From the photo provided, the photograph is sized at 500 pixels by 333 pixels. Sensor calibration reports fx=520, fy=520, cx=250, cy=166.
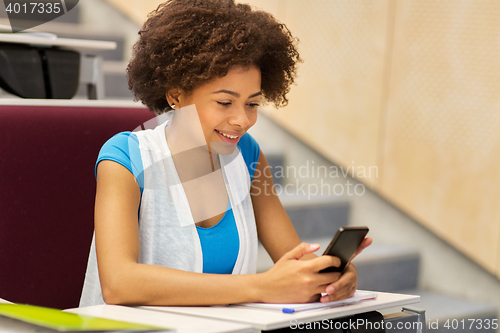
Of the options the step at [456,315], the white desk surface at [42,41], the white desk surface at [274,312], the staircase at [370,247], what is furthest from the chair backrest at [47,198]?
the step at [456,315]

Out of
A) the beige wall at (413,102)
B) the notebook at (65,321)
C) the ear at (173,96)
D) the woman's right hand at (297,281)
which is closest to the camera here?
the notebook at (65,321)

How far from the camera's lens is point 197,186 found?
1233 millimetres

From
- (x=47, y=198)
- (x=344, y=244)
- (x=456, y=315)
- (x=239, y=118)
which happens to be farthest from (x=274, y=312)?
(x=456, y=315)

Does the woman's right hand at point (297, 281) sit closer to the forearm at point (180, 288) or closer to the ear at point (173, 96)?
the forearm at point (180, 288)

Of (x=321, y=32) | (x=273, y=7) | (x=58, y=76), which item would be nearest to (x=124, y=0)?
(x=273, y=7)

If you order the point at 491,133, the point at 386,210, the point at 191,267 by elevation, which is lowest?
the point at 191,267

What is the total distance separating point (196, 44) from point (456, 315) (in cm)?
152

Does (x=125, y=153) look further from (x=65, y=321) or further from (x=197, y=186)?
(x=65, y=321)

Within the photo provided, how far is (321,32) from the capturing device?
8.41 ft

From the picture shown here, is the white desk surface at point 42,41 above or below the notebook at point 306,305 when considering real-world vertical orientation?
above

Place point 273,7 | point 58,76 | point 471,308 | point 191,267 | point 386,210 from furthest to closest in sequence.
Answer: point 273,7
point 386,210
point 471,308
point 58,76
point 191,267

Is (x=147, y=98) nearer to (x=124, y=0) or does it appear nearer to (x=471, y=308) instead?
(x=471, y=308)

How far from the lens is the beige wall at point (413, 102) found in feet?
6.89

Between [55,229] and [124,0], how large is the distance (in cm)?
189
